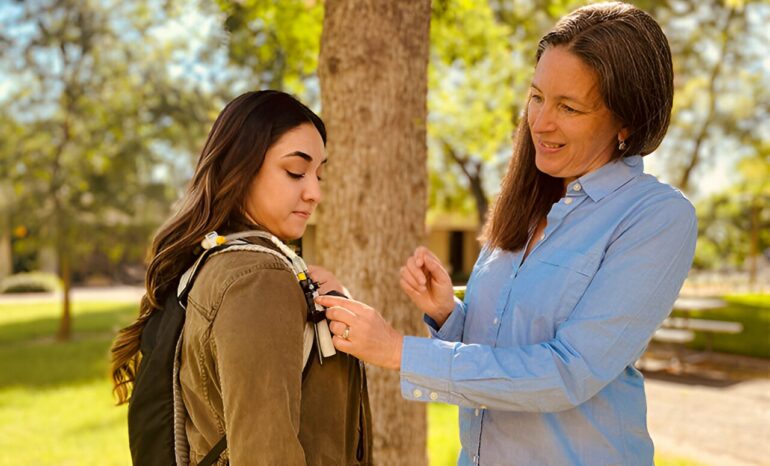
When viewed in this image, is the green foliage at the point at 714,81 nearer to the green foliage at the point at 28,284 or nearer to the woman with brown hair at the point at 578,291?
the woman with brown hair at the point at 578,291

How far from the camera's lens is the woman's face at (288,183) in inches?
73.4

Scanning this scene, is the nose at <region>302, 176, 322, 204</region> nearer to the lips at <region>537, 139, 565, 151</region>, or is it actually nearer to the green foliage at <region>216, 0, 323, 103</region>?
the lips at <region>537, 139, 565, 151</region>

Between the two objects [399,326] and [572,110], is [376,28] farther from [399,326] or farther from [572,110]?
[572,110]

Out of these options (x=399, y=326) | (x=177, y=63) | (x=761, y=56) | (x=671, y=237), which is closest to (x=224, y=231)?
(x=671, y=237)

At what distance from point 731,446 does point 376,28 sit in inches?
253

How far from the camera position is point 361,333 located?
1745mm

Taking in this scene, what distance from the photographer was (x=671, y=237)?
1771 millimetres

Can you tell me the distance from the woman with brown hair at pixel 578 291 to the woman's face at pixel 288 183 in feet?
1.05

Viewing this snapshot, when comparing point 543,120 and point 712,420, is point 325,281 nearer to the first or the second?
point 543,120

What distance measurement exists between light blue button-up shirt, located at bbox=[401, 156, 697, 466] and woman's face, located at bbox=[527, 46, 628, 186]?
7 cm

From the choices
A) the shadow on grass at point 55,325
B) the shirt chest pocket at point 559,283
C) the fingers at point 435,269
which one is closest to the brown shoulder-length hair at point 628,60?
the shirt chest pocket at point 559,283

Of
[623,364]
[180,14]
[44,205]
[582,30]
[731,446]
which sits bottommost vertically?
[731,446]

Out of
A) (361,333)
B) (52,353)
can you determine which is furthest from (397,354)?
(52,353)

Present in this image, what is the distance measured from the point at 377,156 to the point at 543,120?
1667 mm
